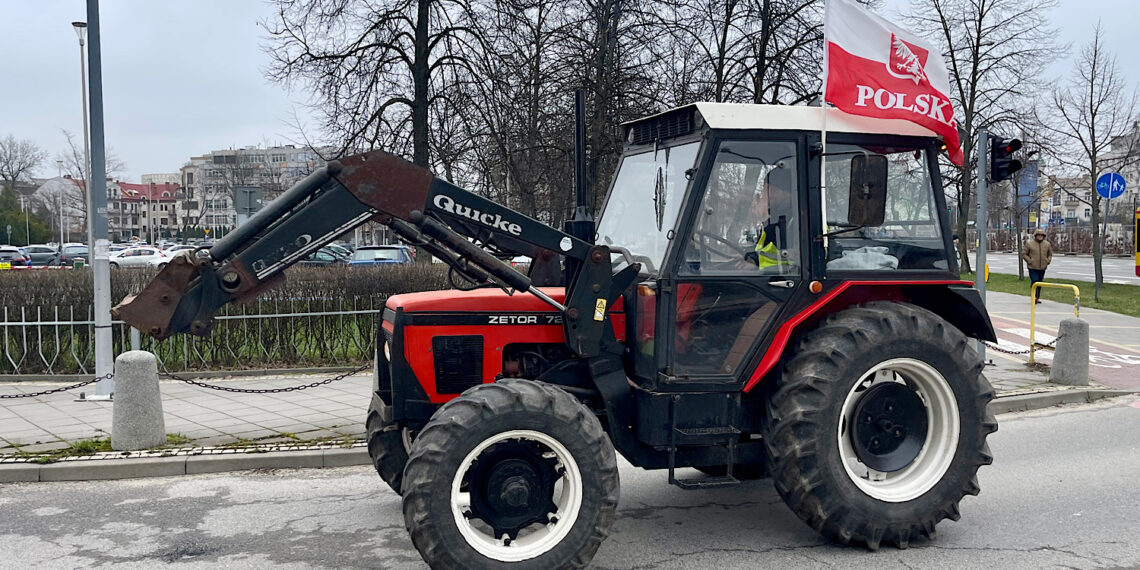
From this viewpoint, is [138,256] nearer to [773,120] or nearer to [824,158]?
[773,120]

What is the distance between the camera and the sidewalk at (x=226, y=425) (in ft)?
23.1

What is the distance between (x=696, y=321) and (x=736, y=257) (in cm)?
43

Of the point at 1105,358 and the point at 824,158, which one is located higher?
the point at 824,158

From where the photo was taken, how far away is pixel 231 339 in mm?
11852

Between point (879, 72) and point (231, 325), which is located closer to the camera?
point (879, 72)

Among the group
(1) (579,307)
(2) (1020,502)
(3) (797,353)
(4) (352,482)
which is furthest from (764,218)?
(4) (352,482)

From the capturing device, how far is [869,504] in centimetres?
493

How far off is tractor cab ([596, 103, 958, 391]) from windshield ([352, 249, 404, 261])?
22.4m

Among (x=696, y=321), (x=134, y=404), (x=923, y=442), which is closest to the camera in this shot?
(x=696, y=321)

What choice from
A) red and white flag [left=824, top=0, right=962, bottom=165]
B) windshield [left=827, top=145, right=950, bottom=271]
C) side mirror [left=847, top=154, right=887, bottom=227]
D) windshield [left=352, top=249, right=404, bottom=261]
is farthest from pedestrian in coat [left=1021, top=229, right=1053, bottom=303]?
side mirror [left=847, top=154, right=887, bottom=227]

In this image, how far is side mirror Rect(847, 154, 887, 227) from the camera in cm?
461

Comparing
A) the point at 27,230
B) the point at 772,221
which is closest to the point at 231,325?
the point at 772,221

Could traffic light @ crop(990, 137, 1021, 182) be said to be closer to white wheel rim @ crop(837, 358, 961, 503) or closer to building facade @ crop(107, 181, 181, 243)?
white wheel rim @ crop(837, 358, 961, 503)

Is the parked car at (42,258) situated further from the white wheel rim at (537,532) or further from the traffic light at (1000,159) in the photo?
the white wheel rim at (537,532)
